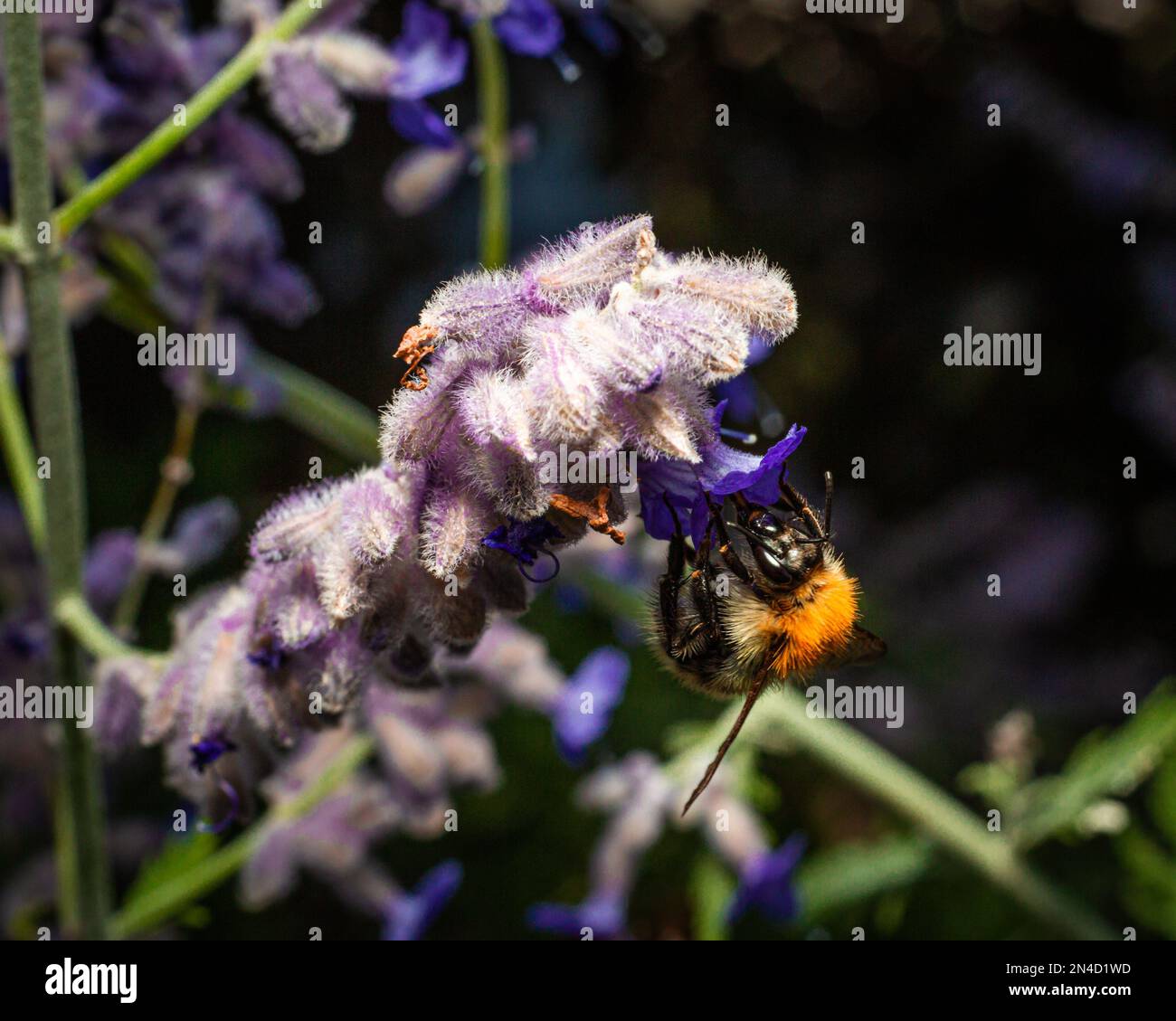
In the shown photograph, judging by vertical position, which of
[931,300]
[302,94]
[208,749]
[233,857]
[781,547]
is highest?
[931,300]

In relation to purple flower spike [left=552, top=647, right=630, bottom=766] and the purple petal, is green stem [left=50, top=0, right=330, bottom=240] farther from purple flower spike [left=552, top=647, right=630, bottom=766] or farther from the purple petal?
purple flower spike [left=552, top=647, right=630, bottom=766]

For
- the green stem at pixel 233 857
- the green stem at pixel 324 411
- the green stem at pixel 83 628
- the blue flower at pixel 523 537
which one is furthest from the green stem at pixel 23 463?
the blue flower at pixel 523 537

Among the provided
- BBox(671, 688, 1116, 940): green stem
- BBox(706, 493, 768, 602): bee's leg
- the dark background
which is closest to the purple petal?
BBox(706, 493, 768, 602): bee's leg

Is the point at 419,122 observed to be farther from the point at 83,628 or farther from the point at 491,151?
the point at 83,628

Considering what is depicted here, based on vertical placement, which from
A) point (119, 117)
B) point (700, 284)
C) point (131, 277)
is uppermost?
point (119, 117)

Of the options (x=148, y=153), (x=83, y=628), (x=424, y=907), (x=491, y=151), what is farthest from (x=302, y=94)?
(x=424, y=907)

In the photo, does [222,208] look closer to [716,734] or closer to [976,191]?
[716,734]

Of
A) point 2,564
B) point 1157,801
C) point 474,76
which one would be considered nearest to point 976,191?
point 474,76
